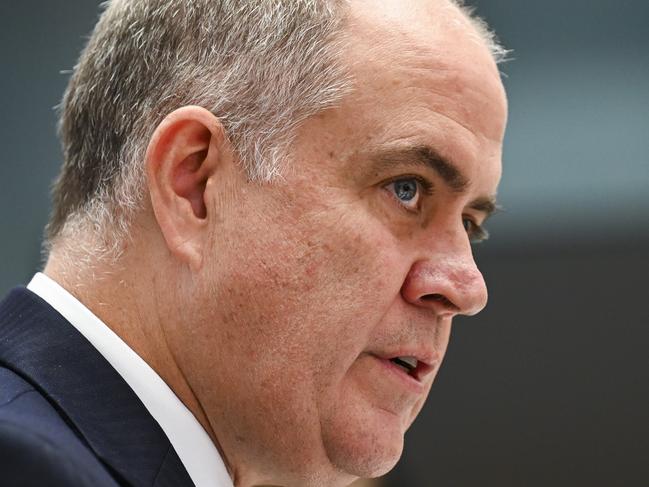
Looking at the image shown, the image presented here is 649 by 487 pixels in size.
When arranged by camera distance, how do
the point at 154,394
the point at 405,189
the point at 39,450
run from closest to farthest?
1. the point at 39,450
2. the point at 154,394
3. the point at 405,189

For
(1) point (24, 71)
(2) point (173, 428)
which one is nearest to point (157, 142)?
(2) point (173, 428)

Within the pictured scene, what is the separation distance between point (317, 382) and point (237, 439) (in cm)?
19

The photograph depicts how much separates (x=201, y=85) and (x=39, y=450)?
2.54 feet

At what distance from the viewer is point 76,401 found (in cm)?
160

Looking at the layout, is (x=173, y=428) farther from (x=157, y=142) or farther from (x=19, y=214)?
Answer: (x=19, y=214)

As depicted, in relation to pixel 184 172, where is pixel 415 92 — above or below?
above

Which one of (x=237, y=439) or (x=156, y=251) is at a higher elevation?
(x=156, y=251)

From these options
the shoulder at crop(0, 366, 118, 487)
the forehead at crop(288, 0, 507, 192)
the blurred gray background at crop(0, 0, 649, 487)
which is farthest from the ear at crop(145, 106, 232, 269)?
the blurred gray background at crop(0, 0, 649, 487)

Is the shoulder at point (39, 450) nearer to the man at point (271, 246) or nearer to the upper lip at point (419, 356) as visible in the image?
the man at point (271, 246)

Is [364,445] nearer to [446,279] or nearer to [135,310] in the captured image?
[446,279]

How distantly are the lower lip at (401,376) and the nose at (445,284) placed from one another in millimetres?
123

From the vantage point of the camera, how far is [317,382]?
175cm

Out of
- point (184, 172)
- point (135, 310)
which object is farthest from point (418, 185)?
point (135, 310)

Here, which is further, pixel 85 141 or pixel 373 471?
pixel 85 141
